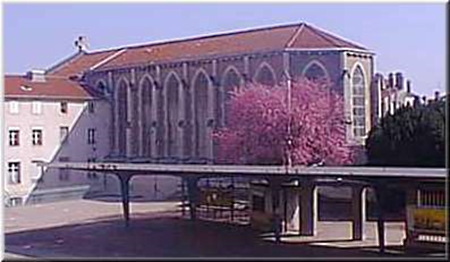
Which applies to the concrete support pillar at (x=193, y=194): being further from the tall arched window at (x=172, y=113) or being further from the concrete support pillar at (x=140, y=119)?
the concrete support pillar at (x=140, y=119)

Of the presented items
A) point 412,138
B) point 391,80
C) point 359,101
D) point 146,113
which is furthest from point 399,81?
point 412,138

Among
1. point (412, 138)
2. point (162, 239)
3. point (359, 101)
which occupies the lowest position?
point (162, 239)

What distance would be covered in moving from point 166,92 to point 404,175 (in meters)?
9.55

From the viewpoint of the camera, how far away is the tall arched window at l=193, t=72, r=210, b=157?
1606 cm

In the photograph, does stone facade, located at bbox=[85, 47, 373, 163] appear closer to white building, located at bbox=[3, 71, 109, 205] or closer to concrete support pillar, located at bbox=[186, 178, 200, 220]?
white building, located at bbox=[3, 71, 109, 205]

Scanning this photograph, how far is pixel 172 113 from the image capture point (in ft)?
54.9

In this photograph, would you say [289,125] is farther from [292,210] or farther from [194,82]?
[194,82]

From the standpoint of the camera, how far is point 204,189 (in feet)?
38.6

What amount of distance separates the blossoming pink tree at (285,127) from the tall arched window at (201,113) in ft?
3.33

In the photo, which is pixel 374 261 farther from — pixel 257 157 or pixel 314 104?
pixel 314 104

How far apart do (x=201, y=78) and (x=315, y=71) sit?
240cm

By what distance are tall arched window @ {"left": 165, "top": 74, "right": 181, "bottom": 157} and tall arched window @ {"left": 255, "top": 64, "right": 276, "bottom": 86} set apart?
1.95 m

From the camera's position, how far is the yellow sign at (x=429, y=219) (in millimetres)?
7566

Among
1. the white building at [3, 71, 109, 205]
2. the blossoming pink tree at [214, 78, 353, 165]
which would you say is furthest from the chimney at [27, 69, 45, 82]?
the blossoming pink tree at [214, 78, 353, 165]
